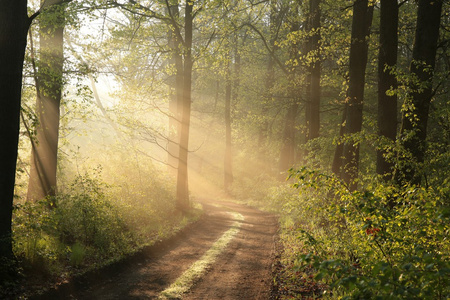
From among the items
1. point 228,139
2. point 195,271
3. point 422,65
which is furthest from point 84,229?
point 228,139

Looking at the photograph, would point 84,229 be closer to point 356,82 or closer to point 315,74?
point 356,82

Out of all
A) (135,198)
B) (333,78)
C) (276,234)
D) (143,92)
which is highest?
(333,78)

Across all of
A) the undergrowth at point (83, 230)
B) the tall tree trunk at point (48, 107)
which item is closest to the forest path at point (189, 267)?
the undergrowth at point (83, 230)

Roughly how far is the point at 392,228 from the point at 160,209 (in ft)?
37.3

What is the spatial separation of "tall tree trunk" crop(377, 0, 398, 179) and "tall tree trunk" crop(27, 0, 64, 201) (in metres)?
10.0

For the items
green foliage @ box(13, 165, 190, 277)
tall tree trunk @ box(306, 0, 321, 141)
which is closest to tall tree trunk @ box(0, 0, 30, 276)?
green foliage @ box(13, 165, 190, 277)

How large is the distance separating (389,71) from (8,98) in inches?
365

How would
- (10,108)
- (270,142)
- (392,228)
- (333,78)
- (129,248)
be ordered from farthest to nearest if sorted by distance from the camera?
A: (270,142), (333,78), (129,248), (10,108), (392,228)

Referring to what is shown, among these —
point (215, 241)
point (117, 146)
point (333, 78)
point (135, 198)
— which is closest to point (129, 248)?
→ point (215, 241)

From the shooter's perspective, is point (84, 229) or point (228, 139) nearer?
point (84, 229)

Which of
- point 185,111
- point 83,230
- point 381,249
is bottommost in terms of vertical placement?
point 83,230

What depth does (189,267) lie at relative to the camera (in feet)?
30.2

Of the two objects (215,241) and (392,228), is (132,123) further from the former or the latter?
(392,228)

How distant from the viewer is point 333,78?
17.7 meters
